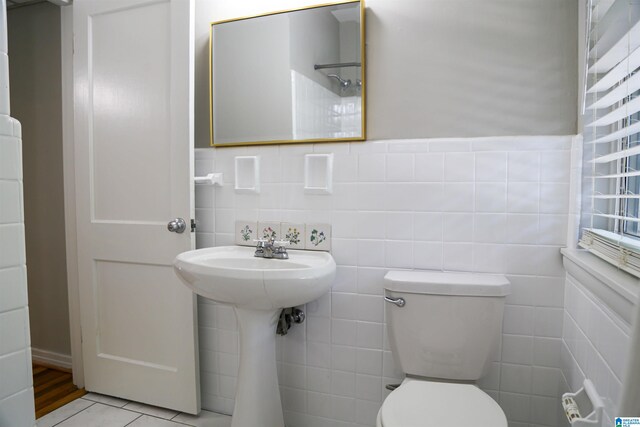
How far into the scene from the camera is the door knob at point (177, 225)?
1763mm

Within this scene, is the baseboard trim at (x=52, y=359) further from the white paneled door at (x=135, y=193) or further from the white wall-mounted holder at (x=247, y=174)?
the white wall-mounted holder at (x=247, y=174)

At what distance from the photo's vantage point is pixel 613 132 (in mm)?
1250

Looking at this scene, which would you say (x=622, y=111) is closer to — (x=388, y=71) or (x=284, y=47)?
(x=388, y=71)

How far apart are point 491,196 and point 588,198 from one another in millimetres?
304

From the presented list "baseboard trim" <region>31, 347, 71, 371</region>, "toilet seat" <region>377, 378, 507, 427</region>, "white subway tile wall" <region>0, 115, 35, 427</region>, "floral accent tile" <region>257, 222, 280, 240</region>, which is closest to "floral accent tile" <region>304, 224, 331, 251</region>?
"floral accent tile" <region>257, 222, 280, 240</region>

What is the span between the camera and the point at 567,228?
144 centimetres

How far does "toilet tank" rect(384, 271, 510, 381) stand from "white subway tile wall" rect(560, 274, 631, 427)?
0.73 ft

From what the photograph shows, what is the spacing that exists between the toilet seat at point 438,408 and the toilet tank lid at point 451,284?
30cm

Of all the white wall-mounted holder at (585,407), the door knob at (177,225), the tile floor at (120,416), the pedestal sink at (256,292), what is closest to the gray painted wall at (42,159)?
the tile floor at (120,416)

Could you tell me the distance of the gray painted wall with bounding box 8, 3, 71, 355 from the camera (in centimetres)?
240

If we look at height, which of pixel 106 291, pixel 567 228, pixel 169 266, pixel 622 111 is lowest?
pixel 106 291

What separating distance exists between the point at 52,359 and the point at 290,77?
228 centimetres

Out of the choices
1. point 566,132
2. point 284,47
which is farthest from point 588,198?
point 284,47

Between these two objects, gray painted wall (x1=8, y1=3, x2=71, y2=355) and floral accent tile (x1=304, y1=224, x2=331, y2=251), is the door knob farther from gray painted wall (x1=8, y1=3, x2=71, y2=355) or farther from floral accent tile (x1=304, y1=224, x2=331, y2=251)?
gray painted wall (x1=8, y1=3, x2=71, y2=355)
